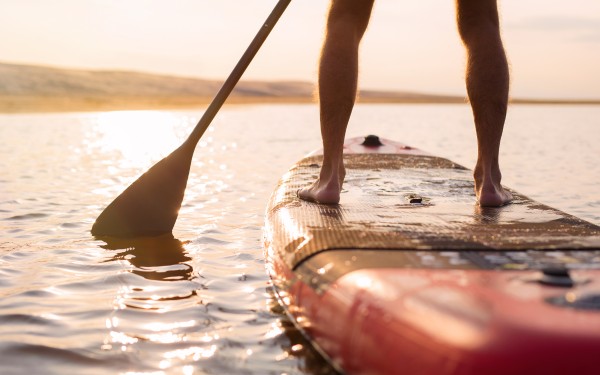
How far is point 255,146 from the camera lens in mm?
11938

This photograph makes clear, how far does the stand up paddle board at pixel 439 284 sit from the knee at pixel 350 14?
79cm

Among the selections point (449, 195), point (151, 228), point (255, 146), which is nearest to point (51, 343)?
point (151, 228)

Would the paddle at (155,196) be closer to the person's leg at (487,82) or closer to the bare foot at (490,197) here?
the person's leg at (487,82)

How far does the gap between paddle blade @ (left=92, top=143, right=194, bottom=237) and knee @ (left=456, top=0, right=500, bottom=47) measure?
161 cm

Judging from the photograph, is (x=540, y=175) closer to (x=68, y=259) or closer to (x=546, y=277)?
(x=68, y=259)

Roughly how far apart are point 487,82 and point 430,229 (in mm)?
958

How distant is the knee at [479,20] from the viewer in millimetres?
2918

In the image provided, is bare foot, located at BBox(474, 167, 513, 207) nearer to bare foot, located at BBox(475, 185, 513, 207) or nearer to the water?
bare foot, located at BBox(475, 185, 513, 207)

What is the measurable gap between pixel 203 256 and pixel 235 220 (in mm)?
1094

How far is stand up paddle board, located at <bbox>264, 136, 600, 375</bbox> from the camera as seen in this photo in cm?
135

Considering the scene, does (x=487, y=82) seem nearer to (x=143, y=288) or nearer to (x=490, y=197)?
(x=490, y=197)

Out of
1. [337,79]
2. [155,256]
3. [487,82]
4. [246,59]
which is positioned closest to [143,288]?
[155,256]

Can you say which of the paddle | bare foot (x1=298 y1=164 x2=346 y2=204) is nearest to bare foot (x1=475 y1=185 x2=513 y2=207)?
bare foot (x1=298 y1=164 x2=346 y2=204)

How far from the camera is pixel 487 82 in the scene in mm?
2924
